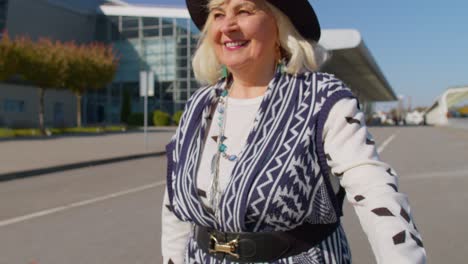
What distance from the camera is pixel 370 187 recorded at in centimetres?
131

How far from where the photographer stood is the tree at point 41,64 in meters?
25.8

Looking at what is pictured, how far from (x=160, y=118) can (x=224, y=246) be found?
4107cm

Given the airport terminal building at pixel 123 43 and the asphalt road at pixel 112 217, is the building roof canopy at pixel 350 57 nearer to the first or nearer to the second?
the airport terminal building at pixel 123 43

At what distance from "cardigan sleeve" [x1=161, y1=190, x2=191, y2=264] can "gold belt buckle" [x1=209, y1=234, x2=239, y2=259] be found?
0.26 m

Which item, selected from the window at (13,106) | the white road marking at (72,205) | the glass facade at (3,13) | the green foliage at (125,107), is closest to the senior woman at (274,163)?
the white road marking at (72,205)

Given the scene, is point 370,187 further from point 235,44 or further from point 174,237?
point 174,237

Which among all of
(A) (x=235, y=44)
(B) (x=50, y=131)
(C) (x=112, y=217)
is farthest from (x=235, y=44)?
(B) (x=50, y=131)

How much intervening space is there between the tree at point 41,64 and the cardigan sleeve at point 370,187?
26.8 m

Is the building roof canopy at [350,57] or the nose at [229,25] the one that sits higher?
the building roof canopy at [350,57]

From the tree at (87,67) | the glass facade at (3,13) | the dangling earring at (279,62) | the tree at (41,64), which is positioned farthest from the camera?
the glass facade at (3,13)

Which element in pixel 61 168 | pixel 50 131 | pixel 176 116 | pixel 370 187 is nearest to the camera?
pixel 370 187

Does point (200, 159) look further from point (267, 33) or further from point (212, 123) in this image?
point (267, 33)

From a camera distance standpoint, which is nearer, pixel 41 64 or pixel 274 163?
pixel 274 163

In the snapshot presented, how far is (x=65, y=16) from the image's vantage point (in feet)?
142
